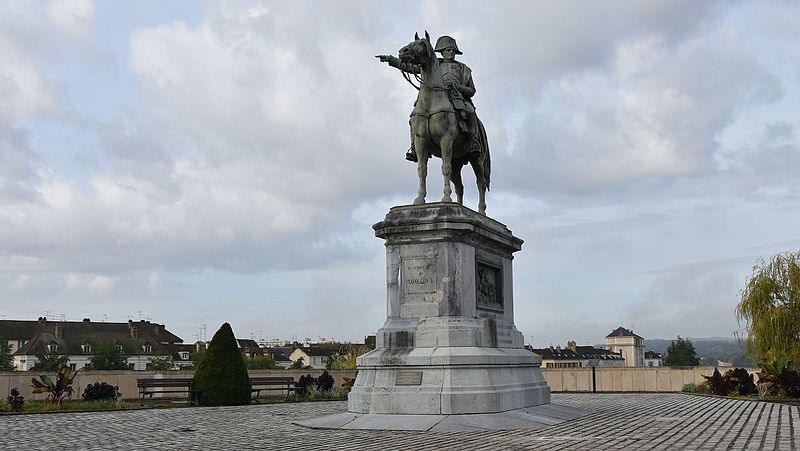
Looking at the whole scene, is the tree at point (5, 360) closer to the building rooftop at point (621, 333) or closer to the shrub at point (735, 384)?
the shrub at point (735, 384)

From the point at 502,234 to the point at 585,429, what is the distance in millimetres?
5240

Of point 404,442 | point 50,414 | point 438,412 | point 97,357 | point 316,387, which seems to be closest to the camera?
point 404,442

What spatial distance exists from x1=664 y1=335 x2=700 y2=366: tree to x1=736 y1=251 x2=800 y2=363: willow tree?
91525 millimetres

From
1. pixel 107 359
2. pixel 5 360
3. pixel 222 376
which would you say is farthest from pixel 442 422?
pixel 107 359

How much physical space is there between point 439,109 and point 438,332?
14.7ft

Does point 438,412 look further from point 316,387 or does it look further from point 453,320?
point 316,387

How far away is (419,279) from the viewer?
15.4 m

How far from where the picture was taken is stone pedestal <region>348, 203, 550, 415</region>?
1431 centimetres

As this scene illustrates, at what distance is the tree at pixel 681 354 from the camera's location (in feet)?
390

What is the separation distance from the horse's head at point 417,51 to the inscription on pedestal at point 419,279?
12.6 ft

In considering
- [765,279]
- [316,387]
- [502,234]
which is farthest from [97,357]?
[502,234]

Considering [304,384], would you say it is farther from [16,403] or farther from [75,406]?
[16,403]

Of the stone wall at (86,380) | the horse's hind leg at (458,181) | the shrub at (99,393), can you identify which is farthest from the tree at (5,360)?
the horse's hind leg at (458,181)

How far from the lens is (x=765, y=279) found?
3061 cm
